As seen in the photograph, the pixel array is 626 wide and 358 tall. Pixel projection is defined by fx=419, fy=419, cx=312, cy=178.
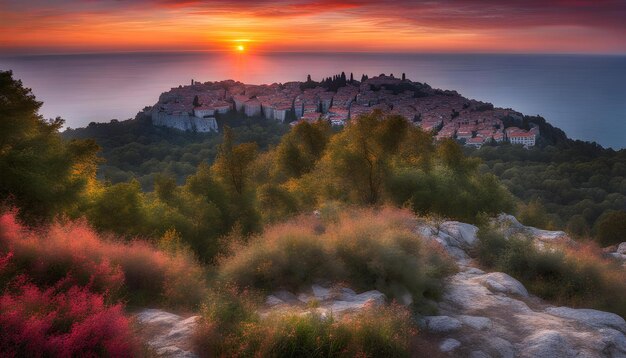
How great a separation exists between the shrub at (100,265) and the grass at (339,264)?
853 mm

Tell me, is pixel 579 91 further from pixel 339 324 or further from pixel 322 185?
pixel 339 324

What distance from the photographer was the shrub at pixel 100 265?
625 cm

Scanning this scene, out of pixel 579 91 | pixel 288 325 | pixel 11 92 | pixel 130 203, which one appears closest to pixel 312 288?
pixel 288 325

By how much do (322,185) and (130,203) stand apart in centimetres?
897

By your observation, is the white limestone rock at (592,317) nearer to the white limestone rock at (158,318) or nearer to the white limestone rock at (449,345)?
the white limestone rock at (449,345)

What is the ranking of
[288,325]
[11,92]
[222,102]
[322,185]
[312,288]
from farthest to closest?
[222,102] < [322,185] < [11,92] < [312,288] < [288,325]

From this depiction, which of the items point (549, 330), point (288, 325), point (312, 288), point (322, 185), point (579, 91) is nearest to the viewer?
point (288, 325)

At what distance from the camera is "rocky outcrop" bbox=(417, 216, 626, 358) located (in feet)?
20.2

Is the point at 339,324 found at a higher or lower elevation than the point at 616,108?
higher

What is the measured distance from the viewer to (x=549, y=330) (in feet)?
21.7

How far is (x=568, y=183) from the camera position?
41.9 meters

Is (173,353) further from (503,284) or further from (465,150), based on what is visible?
(465,150)

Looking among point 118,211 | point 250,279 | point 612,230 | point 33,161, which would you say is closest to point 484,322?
point 250,279

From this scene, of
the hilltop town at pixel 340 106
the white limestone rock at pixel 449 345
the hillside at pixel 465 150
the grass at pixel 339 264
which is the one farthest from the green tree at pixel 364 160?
the hilltop town at pixel 340 106
